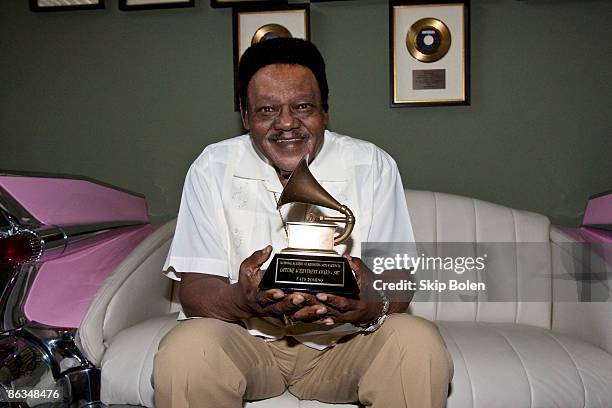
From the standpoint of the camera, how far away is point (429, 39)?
2.81m

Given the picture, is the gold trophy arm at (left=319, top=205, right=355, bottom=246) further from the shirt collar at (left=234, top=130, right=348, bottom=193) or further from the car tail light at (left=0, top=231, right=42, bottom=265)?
the car tail light at (left=0, top=231, right=42, bottom=265)

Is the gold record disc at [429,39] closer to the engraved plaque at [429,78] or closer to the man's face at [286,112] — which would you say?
the engraved plaque at [429,78]

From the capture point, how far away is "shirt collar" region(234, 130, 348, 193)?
1.90m

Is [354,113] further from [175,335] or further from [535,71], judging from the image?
[175,335]

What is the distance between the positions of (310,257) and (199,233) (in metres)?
0.43

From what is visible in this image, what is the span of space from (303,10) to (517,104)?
0.99 meters

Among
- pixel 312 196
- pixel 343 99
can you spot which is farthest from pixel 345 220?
pixel 343 99

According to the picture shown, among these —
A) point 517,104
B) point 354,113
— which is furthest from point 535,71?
point 354,113

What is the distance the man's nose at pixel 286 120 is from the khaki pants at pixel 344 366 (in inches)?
21.2

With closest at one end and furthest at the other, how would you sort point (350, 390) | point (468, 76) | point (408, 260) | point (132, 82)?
point (350, 390) → point (408, 260) → point (468, 76) → point (132, 82)

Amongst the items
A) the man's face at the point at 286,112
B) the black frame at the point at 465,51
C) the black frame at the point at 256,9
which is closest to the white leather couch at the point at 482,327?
the black frame at the point at 465,51

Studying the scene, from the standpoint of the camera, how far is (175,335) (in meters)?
1.50

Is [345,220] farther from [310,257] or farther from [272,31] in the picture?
[272,31]

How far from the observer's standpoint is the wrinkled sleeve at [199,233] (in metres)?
1.81
